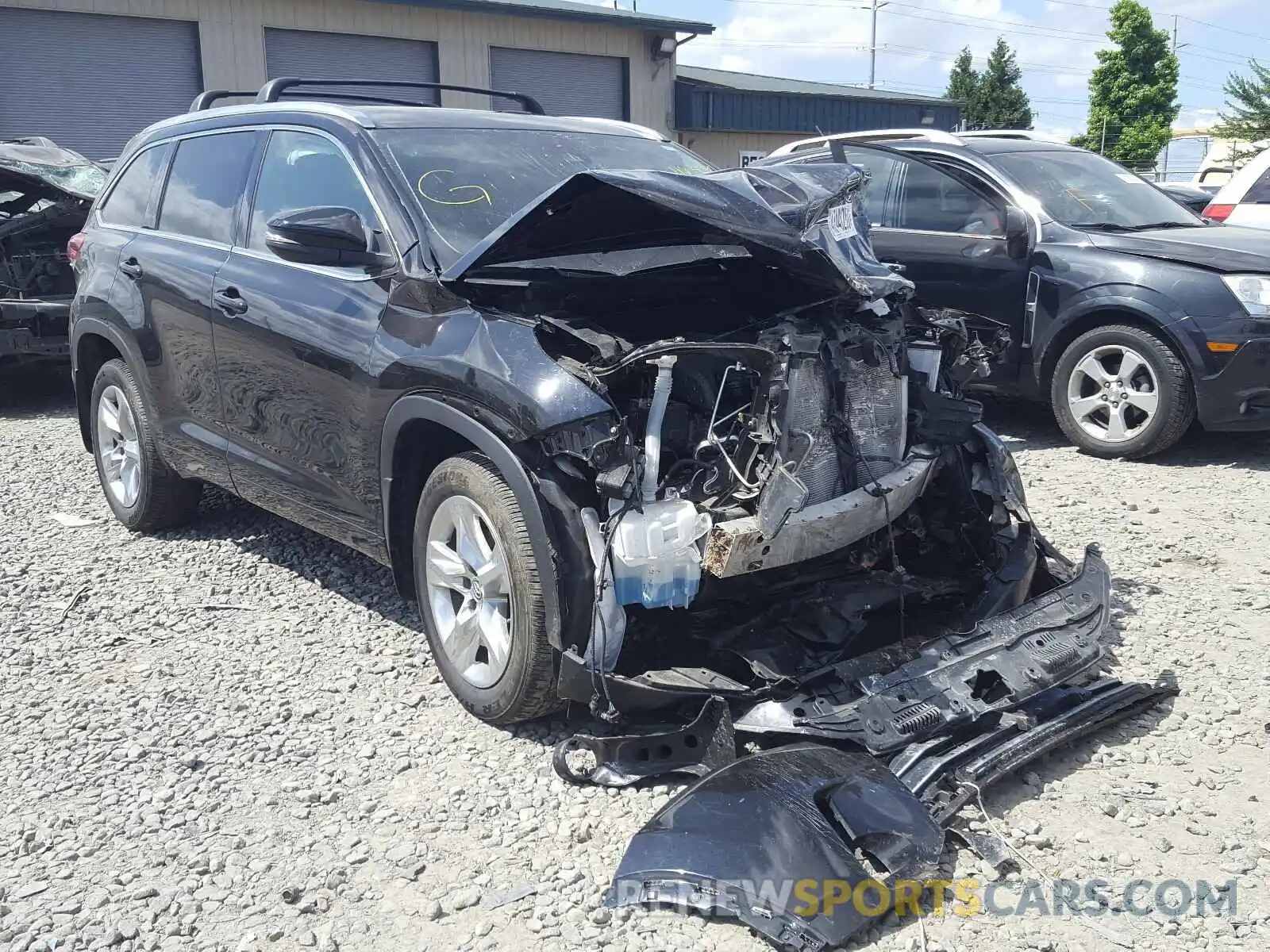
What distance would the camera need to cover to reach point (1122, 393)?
6770 millimetres

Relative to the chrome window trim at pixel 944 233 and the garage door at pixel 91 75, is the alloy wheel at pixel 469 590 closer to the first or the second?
the chrome window trim at pixel 944 233

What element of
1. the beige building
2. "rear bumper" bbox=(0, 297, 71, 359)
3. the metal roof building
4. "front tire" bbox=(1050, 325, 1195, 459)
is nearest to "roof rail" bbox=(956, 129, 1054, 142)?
"front tire" bbox=(1050, 325, 1195, 459)

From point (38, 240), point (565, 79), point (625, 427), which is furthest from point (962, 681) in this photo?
point (565, 79)

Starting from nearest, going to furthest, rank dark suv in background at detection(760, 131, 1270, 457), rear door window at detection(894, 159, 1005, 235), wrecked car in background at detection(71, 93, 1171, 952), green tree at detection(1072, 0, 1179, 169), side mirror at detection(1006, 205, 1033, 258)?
wrecked car in background at detection(71, 93, 1171, 952) < dark suv in background at detection(760, 131, 1270, 457) < side mirror at detection(1006, 205, 1033, 258) < rear door window at detection(894, 159, 1005, 235) < green tree at detection(1072, 0, 1179, 169)

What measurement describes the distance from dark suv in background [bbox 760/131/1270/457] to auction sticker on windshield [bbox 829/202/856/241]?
9.56 feet

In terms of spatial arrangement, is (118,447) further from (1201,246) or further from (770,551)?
(1201,246)

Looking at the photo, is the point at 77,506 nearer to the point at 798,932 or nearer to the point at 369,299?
the point at 369,299

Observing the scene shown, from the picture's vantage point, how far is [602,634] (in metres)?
3.22

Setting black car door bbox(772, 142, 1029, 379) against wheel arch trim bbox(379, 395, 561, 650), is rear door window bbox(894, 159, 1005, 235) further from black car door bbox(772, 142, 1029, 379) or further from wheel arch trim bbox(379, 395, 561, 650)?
wheel arch trim bbox(379, 395, 561, 650)

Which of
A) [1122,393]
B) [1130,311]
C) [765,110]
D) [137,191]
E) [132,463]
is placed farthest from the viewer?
[765,110]

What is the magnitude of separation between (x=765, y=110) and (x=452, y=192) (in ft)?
77.3

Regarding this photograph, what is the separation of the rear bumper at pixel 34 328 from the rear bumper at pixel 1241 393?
785 centimetres

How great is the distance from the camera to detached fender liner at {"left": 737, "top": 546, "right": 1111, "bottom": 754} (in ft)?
10.2

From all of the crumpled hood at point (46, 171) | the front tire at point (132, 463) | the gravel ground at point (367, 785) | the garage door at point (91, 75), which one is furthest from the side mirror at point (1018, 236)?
the garage door at point (91, 75)
